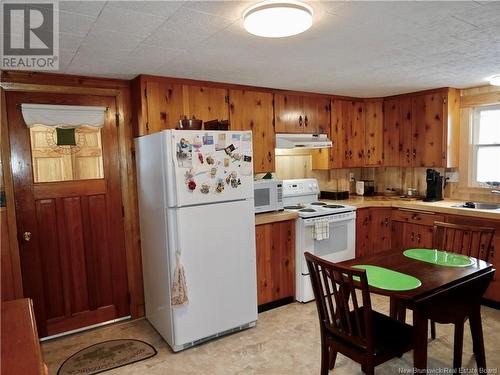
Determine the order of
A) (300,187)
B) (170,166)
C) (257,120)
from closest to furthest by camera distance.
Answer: (170,166) < (257,120) < (300,187)

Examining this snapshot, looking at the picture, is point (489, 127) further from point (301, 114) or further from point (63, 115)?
point (63, 115)

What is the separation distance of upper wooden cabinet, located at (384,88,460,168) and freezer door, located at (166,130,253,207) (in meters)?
2.40

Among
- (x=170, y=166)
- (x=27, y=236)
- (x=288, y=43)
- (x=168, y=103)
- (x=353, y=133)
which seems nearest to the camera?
(x=288, y=43)

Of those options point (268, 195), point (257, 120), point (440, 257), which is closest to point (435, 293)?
point (440, 257)

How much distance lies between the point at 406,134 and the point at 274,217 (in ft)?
7.14

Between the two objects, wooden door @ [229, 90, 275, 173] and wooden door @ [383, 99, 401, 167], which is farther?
wooden door @ [383, 99, 401, 167]

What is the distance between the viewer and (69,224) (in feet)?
9.91

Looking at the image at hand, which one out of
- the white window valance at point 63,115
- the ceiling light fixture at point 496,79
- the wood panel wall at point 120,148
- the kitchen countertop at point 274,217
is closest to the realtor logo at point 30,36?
the wood panel wall at point 120,148

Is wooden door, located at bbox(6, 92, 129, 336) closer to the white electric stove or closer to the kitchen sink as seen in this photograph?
the white electric stove

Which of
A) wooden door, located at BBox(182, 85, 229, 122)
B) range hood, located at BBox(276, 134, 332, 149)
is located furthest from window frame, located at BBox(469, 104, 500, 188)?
wooden door, located at BBox(182, 85, 229, 122)

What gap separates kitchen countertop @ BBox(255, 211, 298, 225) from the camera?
3.33m

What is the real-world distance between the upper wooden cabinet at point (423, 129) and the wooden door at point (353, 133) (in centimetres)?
31

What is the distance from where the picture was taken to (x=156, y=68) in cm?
278

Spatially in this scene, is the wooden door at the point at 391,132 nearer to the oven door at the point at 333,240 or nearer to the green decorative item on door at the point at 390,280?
the oven door at the point at 333,240
